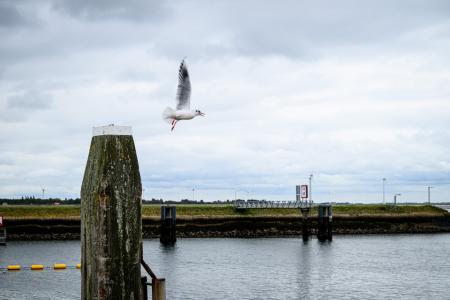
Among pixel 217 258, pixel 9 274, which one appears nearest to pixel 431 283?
pixel 217 258

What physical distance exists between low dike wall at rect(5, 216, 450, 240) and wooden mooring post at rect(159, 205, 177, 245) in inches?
489

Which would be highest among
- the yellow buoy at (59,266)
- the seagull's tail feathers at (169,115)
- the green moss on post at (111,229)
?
the seagull's tail feathers at (169,115)

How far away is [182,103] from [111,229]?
10.0ft

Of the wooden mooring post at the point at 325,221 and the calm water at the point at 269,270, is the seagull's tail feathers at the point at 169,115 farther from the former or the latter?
the wooden mooring post at the point at 325,221

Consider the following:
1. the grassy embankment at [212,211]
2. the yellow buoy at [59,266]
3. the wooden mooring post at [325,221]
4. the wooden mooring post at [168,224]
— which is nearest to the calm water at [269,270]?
the yellow buoy at [59,266]

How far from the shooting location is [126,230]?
6789 mm

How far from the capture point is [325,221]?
99438 mm

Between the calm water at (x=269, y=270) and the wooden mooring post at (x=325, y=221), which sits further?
the wooden mooring post at (x=325, y=221)

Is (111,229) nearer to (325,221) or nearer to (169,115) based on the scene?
(169,115)

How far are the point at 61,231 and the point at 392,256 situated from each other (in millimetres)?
50093

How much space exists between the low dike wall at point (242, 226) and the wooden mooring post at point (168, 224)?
1243 centimetres

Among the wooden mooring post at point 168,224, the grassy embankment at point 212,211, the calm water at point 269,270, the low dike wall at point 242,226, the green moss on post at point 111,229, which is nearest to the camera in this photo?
the green moss on post at point 111,229

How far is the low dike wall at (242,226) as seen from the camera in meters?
103

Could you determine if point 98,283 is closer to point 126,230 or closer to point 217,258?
point 126,230
